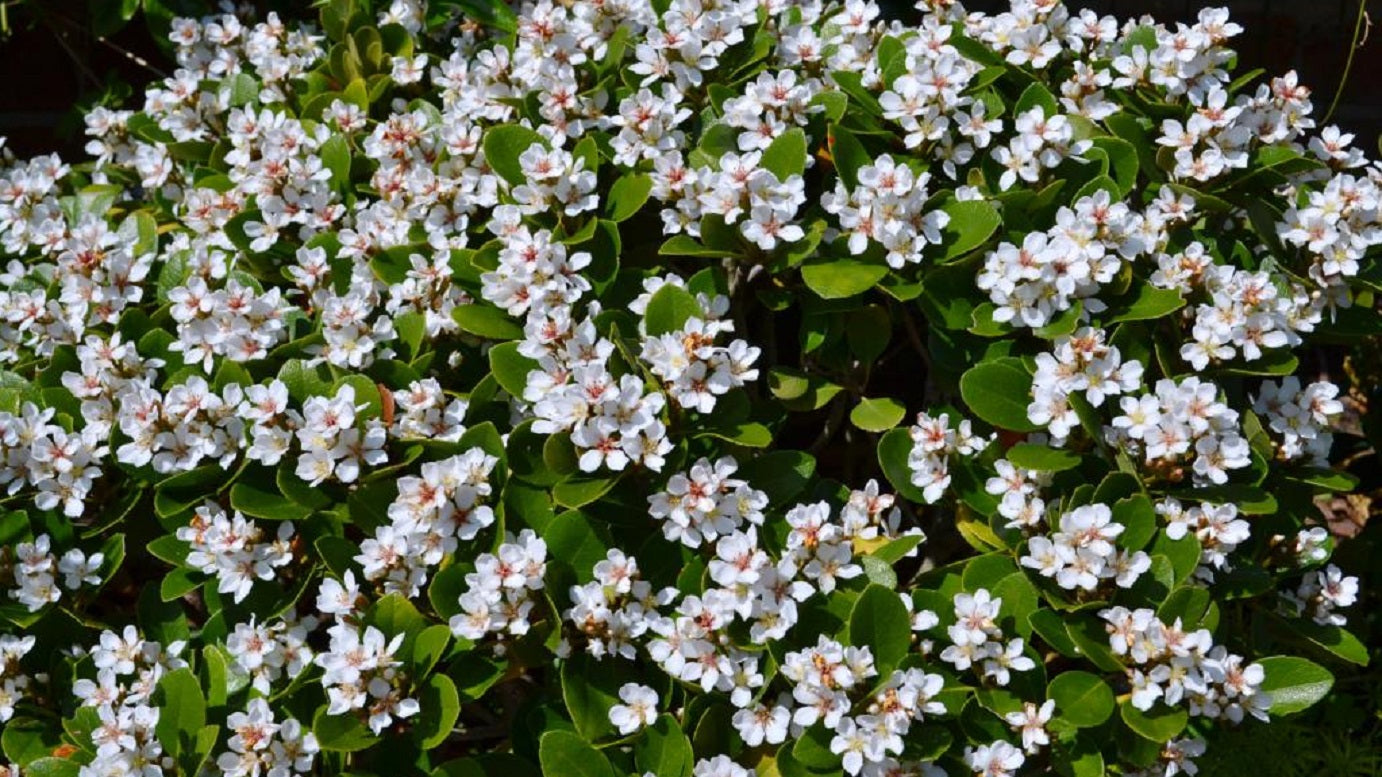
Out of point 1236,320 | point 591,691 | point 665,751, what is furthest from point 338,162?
point 1236,320

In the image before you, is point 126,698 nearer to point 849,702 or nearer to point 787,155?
point 849,702

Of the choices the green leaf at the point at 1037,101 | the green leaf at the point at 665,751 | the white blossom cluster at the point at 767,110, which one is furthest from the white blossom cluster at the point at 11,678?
the green leaf at the point at 1037,101

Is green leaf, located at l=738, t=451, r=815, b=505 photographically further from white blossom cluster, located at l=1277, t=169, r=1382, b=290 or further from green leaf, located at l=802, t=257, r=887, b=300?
white blossom cluster, located at l=1277, t=169, r=1382, b=290

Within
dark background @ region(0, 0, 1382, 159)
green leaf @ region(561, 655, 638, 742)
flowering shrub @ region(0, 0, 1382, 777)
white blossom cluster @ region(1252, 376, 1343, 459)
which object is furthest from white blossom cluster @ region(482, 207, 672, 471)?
dark background @ region(0, 0, 1382, 159)

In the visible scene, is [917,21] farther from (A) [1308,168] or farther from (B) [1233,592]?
(B) [1233,592]

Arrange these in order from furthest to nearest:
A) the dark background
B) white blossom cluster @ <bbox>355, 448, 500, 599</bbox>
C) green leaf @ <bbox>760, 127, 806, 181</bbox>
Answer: the dark background, green leaf @ <bbox>760, 127, 806, 181</bbox>, white blossom cluster @ <bbox>355, 448, 500, 599</bbox>

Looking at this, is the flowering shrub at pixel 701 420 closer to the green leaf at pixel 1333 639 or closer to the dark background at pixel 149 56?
the green leaf at pixel 1333 639
